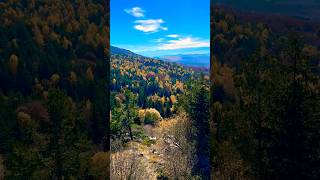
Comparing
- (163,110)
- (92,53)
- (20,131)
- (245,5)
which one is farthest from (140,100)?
(245,5)

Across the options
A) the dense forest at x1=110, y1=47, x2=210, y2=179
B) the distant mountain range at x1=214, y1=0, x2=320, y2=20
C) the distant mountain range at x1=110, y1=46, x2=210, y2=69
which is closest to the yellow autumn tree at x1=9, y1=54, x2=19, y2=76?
the dense forest at x1=110, y1=47, x2=210, y2=179

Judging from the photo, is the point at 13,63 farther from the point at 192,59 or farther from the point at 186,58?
the point at 186,58

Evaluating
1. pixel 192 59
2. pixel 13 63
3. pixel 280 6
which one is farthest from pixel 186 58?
pixel 13 63

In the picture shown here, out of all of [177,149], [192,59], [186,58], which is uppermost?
[186,58]

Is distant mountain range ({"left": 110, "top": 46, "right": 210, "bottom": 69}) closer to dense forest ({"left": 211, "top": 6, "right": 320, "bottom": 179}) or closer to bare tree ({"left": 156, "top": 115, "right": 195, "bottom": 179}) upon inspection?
bare tree ({"left": 156, "top": 115, "right": 195, "bottom": 179})

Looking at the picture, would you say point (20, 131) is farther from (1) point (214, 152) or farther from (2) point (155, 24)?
(2) point (155, 24)
